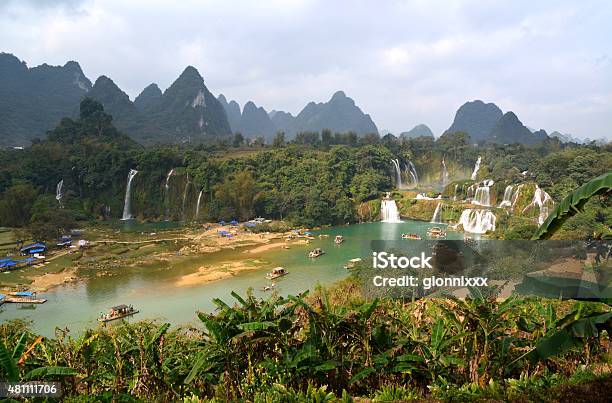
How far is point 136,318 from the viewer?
1391 centimetres

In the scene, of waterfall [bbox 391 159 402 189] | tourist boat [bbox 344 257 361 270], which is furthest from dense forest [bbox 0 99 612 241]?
tourist boat [bbox 344 257 361 270]

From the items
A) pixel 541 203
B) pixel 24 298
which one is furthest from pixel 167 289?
pixel 541 203

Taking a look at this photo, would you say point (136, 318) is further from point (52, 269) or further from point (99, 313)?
point (52, 269)

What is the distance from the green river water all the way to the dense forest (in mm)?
10397

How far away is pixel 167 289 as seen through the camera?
17.2m

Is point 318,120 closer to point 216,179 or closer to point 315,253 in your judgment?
point 216,179

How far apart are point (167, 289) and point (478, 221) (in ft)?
62.9

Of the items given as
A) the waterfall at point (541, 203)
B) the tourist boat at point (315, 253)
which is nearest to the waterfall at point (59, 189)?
the tourist boat at point (315, 253)

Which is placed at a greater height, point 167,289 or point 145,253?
point 145,253

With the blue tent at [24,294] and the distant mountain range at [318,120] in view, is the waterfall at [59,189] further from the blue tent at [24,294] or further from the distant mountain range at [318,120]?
the distant mountain range at [318,120]

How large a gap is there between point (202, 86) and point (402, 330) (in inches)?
3667

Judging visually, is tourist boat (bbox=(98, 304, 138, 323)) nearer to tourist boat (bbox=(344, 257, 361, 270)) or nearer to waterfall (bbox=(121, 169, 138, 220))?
tourist boat (bbox=(344, 257, 361, 270))

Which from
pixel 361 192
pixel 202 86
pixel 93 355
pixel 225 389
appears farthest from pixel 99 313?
pixel 202 86

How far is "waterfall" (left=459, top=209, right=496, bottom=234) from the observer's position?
1017 inches
